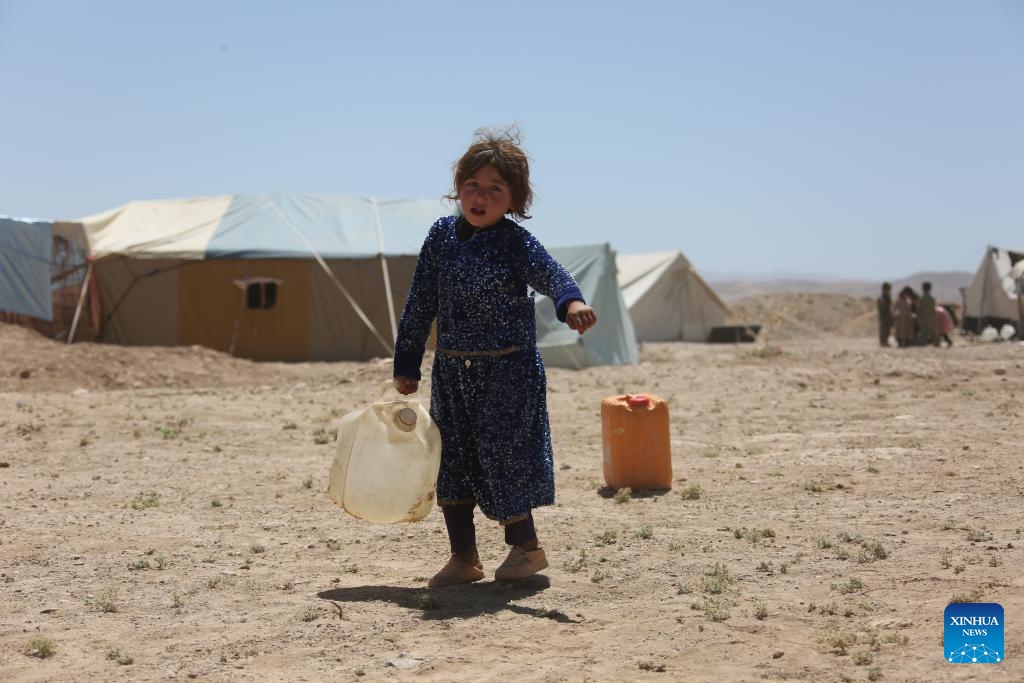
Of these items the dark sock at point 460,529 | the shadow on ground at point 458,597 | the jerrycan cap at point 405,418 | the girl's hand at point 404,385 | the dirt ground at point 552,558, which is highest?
the girl's hand at point 404,385

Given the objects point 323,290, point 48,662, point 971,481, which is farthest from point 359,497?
point 323,290

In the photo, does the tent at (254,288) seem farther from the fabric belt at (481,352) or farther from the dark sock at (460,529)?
the fabric belt at (481,352)

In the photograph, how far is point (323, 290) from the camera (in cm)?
1770

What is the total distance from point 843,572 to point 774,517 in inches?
43.1

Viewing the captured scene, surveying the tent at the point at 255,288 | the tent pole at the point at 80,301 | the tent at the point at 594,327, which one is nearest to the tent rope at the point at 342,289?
the tent at the point at 255,288

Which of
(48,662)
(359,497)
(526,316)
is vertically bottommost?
(48,662)

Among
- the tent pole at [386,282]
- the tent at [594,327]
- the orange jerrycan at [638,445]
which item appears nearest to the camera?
the orange jerrycan at [638,445]

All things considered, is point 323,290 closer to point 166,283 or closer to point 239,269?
point 239,269

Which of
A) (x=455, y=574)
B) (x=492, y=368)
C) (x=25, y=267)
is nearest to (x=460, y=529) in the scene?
(x=455, y=574)

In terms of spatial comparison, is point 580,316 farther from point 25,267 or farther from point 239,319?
point 25,267

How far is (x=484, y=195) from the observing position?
4.00 metres

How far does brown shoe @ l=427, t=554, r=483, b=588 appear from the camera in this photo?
4.12m

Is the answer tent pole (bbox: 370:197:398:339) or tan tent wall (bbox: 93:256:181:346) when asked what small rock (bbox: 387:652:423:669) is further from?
tan tent wall (bbox: 93:256:181:346)

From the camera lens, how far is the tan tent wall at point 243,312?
17500 millimetres
